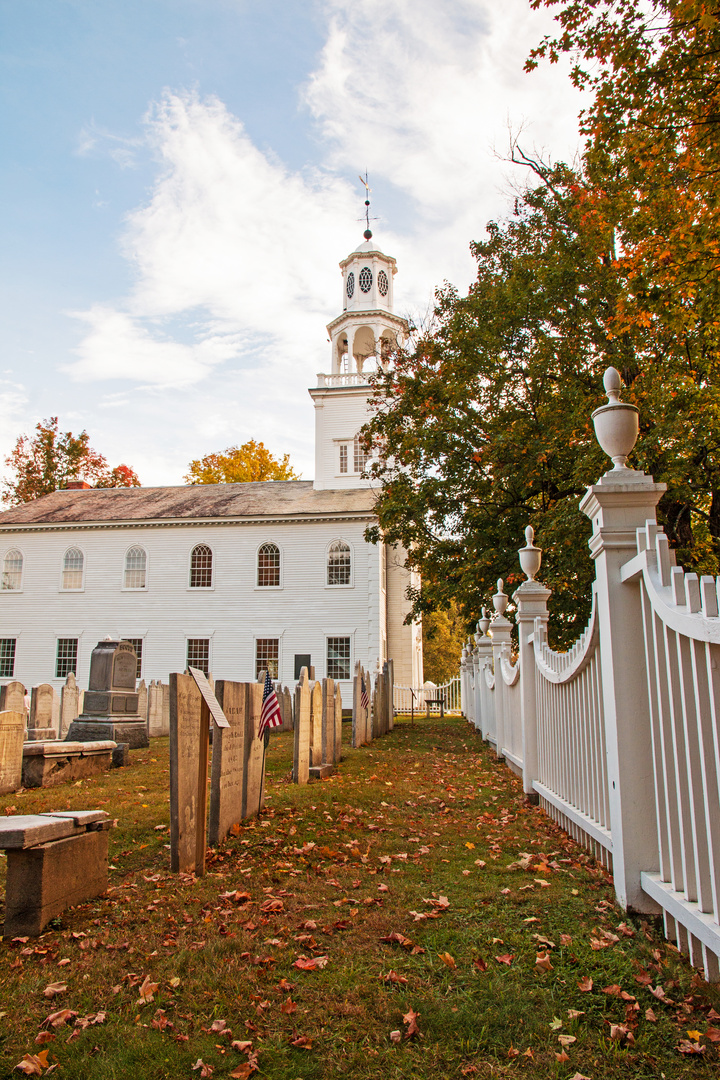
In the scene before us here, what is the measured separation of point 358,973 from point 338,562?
25.4 m

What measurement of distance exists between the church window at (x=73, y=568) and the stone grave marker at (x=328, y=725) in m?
22.3

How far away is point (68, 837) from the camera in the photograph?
169 inches

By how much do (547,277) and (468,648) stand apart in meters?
10.1

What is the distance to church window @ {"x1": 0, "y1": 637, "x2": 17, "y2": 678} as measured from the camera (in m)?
29.9

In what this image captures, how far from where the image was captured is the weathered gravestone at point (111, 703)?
42.4ft

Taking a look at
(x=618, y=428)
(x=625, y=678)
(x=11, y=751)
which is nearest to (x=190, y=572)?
(x=11, y=751)

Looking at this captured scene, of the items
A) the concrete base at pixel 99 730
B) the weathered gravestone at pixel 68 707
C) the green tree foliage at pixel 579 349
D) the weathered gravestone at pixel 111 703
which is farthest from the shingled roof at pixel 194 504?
the concrete base at pixel 99 730

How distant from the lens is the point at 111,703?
13273mm

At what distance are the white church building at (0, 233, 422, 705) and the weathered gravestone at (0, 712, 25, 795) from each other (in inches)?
727

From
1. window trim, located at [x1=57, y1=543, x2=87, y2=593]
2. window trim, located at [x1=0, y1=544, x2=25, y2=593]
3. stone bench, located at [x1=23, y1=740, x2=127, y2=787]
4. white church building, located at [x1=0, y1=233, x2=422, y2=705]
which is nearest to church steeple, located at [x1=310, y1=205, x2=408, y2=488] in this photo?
white church building, located at [x1=0, y1=233, x2=422, y2=705]

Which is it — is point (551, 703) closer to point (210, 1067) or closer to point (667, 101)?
point (210, 1067)

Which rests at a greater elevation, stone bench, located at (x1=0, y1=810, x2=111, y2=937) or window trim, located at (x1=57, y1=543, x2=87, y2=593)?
window trim, located at (x1=57, y1=543, x2=87, y2=593)

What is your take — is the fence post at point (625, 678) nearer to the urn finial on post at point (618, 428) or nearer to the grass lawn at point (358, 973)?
the urn finial on post at point (618, 428)

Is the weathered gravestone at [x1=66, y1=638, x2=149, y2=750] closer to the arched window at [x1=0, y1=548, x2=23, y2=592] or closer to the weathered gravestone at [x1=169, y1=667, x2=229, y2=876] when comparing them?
the weathered gravestone at [x1=169, y1=667, x2=229, y2=876]
